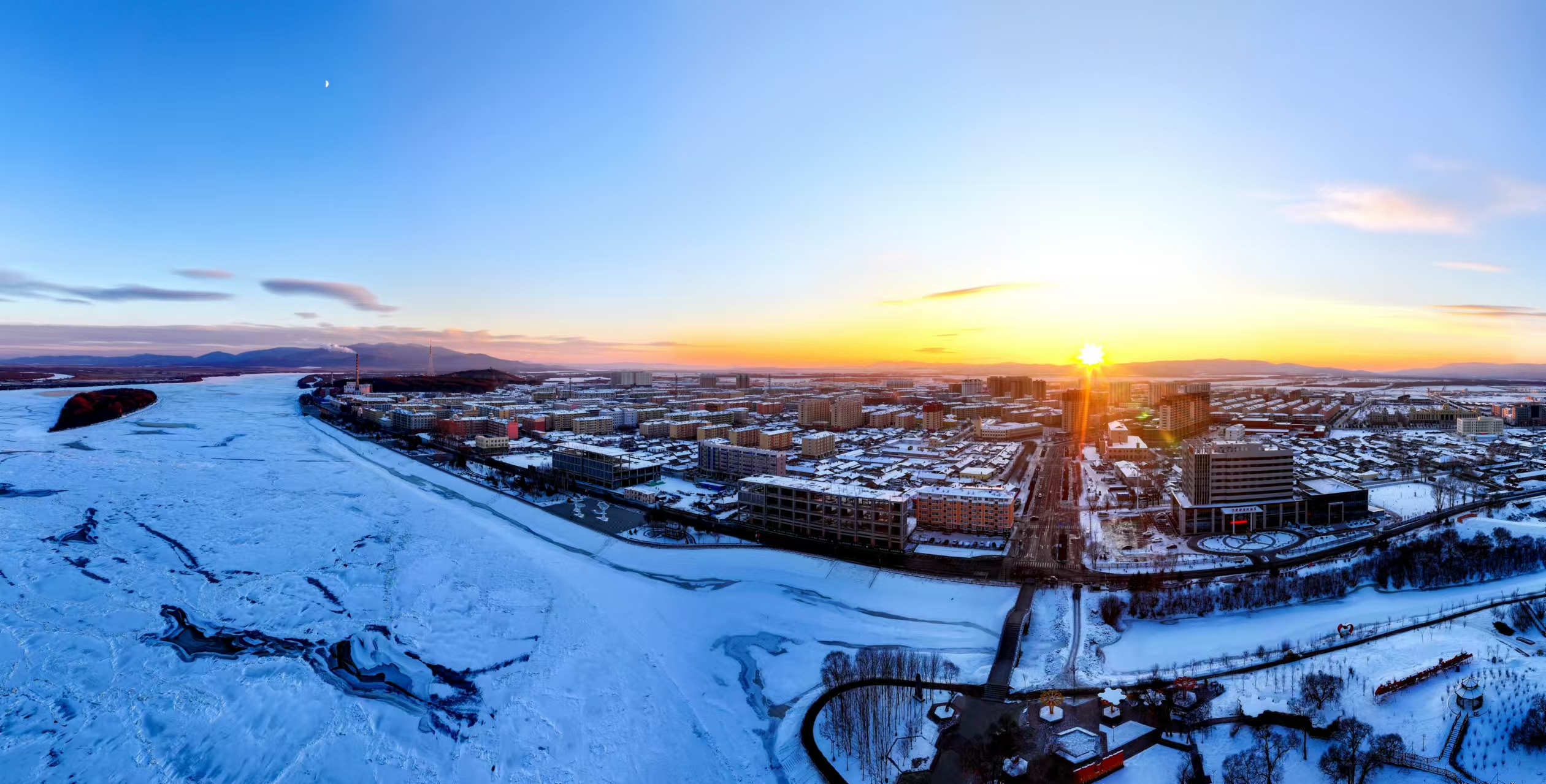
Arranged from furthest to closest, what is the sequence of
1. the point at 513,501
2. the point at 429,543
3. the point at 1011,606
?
the point at 513,501, the point at 429,543, the point at 1011,606

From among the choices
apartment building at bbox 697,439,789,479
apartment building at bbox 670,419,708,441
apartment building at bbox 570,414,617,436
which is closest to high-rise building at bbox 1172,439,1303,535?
apartment building at bbox 697,439,789,479

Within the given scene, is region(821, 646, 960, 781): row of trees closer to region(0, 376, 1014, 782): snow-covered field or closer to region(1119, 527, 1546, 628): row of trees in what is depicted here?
region(0, 376, 1014, 782): snow-covered field

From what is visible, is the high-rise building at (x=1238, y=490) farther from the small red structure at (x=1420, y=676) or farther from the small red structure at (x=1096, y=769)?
the small red structure at (x=1096, y=769)

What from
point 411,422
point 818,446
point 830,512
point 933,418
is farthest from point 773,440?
point 411,422

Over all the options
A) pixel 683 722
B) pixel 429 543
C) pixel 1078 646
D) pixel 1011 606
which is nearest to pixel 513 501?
pixel 429 543

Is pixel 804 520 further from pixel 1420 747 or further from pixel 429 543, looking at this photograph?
pixel 1420 747
